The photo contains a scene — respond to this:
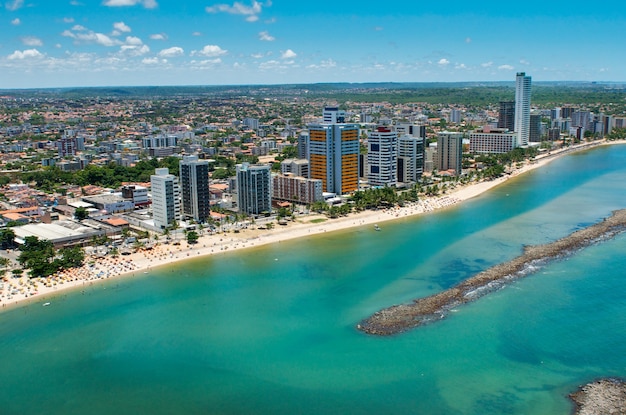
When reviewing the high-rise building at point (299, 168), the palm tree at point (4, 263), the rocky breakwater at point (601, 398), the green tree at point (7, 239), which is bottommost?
the rocky breakwater at point (601, 398)

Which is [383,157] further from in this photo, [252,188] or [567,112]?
[567,112]

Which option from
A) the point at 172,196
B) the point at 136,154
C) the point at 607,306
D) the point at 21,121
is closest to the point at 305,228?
the point at 172,196

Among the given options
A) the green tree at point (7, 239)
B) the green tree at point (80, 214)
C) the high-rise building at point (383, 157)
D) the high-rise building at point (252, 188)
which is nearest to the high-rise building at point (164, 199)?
the high-rise building at point (252, 188)

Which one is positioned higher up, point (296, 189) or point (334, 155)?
point (334, 155)

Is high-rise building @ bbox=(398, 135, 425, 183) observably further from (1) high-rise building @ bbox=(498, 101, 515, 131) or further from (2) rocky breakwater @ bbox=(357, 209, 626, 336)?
(1) high-rise building @ bbox=(498, 101, 515, 131)

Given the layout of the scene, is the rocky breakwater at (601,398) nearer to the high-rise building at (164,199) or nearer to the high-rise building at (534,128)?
the high-rise building at (164,199)

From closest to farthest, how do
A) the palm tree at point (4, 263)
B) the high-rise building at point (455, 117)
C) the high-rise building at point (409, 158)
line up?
1. the palm tree at point (4, 263)
2. the high-rise building at point (409, 158)
3. the high-rise building at point (455, 117)

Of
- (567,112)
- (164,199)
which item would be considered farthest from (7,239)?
(567,112)
